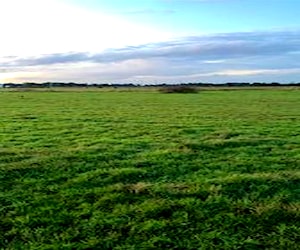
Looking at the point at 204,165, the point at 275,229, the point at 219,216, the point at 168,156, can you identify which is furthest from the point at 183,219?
the point at 168,156

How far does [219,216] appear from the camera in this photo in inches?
286

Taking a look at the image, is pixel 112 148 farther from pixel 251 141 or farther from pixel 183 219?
pixel 183 219

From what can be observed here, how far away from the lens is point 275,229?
22.1ft

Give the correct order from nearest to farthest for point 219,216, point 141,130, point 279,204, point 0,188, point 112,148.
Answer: point 219,216, point 279,204, point 0,188, point 112,148, point 141,130

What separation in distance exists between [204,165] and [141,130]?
8742 mm

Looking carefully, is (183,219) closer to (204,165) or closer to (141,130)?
(204,165)

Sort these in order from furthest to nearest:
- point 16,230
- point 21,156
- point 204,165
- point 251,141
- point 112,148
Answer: point 251,141 < point 112,148 < point 21,156 < point 204,165 < point 16,230

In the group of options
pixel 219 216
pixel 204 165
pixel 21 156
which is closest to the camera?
pixel 219 216

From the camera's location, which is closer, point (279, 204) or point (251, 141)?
point (279, 204)

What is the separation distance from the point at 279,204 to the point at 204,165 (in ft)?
11.9

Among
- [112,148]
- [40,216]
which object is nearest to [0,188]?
[40,216]

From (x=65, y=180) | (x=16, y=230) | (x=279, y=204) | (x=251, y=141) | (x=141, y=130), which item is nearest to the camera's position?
(x=16, y=230)

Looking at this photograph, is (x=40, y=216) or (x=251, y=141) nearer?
(x=40, y=216)

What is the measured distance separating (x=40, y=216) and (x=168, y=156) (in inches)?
221
